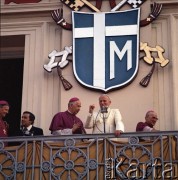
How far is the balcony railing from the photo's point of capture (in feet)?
32.0

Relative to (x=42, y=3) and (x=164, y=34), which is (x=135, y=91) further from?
(x=42, y=3)

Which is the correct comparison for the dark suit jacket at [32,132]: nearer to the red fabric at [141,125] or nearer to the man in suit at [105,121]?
the man in suit at [105,121]

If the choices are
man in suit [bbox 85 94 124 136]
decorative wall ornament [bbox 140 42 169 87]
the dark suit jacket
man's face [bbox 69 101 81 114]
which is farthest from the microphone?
decorative wall ornament [bbox 140 42 169 87]

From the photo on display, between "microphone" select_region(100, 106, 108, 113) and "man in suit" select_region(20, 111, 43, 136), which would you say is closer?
"microphone" select_region(100, 106, 108, 113)

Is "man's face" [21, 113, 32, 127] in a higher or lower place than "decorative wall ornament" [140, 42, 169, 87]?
lower

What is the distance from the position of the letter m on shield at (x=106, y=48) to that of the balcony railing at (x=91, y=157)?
1.89 metres

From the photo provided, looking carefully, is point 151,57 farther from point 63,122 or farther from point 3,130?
point 3,130

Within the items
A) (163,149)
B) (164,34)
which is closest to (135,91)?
(164,34)

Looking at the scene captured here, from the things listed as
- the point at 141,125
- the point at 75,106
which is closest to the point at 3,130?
the point at 75,106

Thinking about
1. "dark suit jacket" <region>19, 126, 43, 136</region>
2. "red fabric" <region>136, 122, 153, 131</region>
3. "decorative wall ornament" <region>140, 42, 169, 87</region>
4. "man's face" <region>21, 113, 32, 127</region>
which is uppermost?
"decorative wall ornament" <region>140, 42, 169, 87</region>

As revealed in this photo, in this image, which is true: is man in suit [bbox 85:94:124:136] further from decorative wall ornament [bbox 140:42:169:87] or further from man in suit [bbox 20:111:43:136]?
decorative wall ornament [bbox 140:42:169:87]

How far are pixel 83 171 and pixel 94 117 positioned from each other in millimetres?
1044

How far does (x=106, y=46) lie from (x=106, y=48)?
0.12 feet

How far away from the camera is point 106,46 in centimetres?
1212
